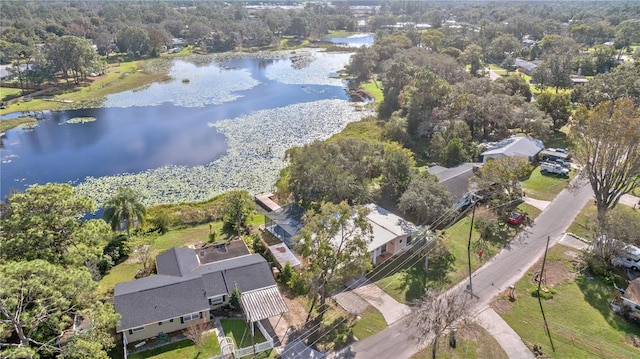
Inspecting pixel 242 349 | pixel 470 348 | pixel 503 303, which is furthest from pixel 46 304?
pixel 503 303

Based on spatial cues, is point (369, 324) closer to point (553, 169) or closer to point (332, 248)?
point (332, 248)

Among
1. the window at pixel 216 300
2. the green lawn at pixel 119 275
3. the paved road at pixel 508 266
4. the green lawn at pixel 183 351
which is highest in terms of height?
the window at pixel 216 300

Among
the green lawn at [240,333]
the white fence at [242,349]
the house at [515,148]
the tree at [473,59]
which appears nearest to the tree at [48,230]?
the green lawn at [240,333]

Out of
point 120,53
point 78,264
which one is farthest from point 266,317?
point 120,53

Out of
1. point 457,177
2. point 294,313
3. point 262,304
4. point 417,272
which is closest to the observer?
point 262,304

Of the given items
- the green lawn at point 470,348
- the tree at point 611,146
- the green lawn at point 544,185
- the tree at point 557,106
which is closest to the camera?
the green lawn at point 470,348

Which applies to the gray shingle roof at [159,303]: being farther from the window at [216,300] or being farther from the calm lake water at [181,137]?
the calm lake water at [181,137]
